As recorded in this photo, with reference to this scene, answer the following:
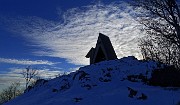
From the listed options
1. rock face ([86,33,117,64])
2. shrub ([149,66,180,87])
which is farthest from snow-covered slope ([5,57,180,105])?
rock face ([86,33,117,64])

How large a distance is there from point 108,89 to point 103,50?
18671 mm

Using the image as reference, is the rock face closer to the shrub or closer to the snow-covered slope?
the snow-covered slope

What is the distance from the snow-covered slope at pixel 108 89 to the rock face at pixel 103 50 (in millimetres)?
13059

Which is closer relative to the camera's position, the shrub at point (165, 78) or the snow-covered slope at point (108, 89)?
the snow-covered slope at point (108, 89)

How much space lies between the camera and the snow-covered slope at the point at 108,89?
1184 centimetres

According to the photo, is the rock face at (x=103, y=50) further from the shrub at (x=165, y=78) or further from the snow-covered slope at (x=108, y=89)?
the shrub at (x=165, y=78)

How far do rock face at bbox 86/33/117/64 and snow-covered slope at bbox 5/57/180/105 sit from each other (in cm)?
1306

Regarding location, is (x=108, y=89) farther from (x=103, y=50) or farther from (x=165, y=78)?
(x=103, y=50)

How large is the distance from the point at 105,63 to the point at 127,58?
1841mm

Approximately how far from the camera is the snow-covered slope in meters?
11.8

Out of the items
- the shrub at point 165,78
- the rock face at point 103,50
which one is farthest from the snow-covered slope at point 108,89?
the rock face at point 103,50

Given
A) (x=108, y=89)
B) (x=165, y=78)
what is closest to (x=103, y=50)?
(x=165, y=78)

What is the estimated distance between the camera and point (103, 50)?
32.1 m

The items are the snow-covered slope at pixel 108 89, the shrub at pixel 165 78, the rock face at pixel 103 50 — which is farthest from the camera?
the rock face at pixel 103 50
